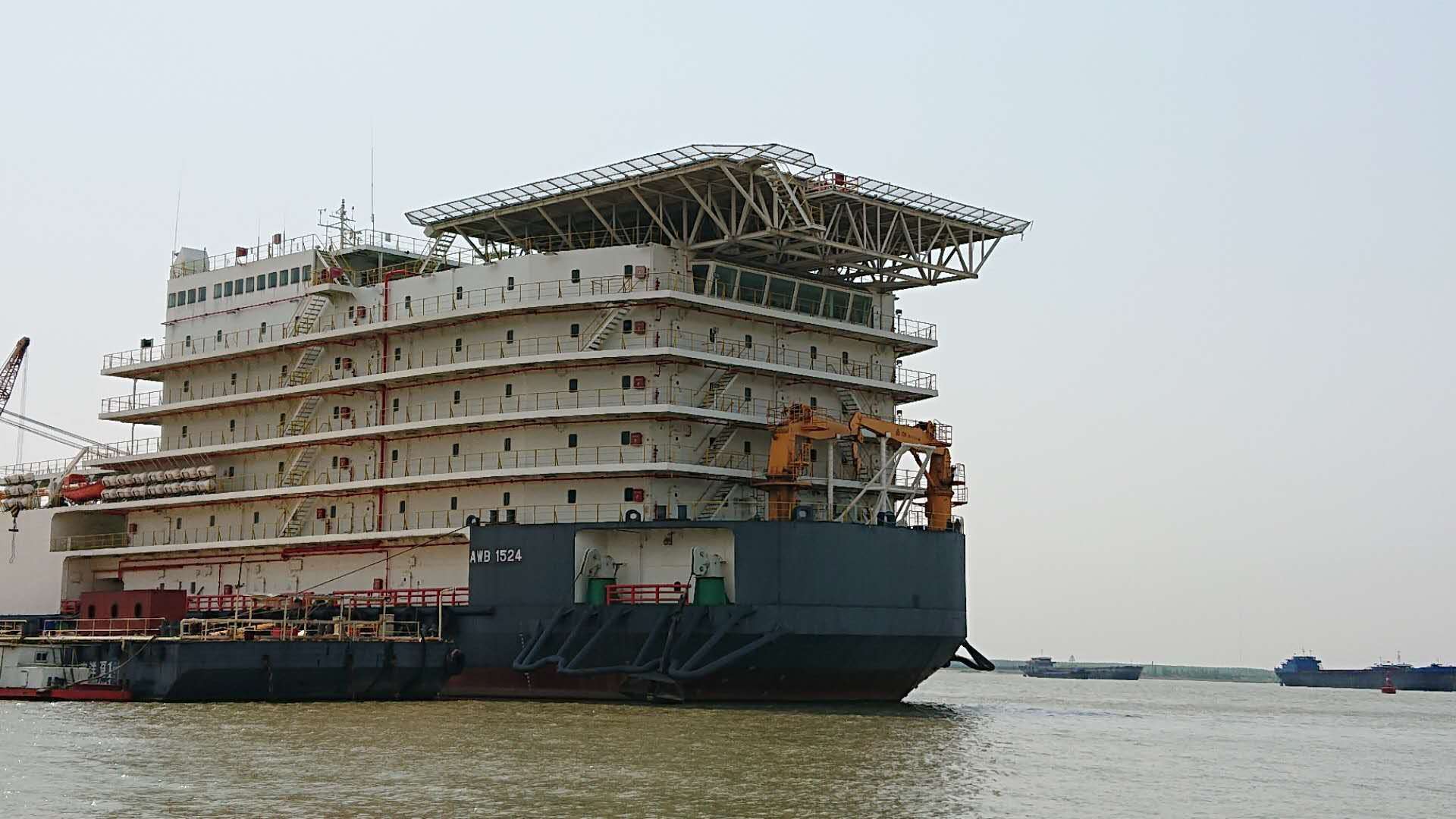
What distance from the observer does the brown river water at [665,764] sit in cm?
2800

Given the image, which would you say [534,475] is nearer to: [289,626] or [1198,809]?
[289,626]

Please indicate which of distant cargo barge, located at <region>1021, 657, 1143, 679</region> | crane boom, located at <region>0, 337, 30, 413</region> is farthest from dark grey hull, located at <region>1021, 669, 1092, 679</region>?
crane boom, located at <region>0, 337, 30, 413</region>

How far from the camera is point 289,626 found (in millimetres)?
52531

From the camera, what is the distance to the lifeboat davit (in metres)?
67.1

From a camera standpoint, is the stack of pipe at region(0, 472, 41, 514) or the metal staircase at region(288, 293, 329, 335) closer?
the metal staircase at region(288, 293, 329, 335)

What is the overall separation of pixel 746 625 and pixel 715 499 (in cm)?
668

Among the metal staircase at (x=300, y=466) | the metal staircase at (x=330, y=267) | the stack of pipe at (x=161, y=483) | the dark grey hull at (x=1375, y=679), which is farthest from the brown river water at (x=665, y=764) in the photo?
the dark grey hull at (x=1375, y=679)

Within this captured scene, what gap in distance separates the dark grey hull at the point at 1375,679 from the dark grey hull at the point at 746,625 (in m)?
91.6

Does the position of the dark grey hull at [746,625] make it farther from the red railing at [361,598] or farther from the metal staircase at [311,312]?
the metal staircase at [311,312]

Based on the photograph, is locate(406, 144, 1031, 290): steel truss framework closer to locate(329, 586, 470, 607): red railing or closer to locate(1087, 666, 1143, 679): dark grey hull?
locate(329, 586, 470, 607): red railing

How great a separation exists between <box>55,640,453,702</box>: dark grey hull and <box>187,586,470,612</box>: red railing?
2396 mm

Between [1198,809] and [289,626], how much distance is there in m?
31.2

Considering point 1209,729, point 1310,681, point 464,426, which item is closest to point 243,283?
point 464,426

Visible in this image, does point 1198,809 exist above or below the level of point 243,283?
below
